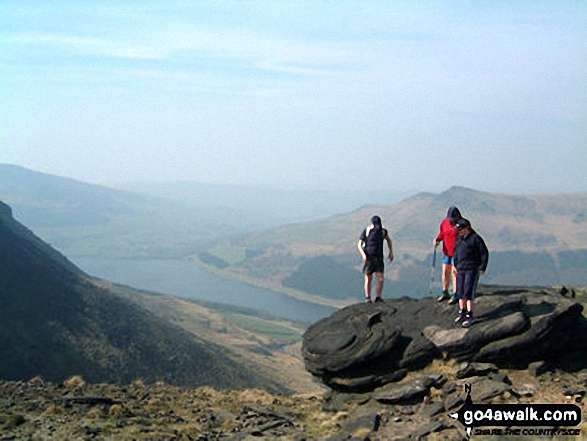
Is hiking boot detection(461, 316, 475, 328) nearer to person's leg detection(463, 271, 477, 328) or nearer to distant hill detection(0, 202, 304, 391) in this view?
person's leg detection(463, 271, 477, 328)

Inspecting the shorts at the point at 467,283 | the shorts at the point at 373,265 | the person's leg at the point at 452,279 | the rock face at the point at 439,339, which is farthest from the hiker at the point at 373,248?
the shorts at the point at 467,283

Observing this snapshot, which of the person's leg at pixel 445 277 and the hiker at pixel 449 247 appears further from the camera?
the person's leg at pixel 445 277

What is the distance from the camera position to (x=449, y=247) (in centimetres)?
2194

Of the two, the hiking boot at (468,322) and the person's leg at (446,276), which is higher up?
the person's leg at (446,276)

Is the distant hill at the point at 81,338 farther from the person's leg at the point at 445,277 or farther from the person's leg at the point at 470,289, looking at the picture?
the person's leg at the point at 470,289

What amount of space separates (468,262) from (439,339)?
295 cm

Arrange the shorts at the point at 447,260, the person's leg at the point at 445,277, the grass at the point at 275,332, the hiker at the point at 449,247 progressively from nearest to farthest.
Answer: the hiker at the point at 449,247 → the shorts at the point at 447,260 → the person's leg at the point at 445,277 → the grass at the point at 275,332

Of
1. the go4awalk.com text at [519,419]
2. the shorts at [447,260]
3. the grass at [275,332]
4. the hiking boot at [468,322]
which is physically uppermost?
the shorts at [447,260]

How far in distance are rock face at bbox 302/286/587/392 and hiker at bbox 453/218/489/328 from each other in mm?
927

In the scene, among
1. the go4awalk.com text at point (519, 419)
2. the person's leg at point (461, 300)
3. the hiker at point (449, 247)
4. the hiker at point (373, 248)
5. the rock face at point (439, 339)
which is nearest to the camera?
the go4awalk.com text at point (519, 419)

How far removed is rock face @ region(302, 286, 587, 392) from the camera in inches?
725

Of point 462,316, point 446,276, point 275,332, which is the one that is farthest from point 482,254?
point 275,332

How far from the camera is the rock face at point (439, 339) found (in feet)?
60.4

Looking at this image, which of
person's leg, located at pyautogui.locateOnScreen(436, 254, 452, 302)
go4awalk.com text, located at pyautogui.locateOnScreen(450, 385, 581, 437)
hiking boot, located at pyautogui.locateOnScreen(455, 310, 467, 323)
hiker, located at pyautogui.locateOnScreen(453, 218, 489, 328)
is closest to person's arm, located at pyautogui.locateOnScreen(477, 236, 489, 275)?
hiker, located at pyautogui.locateOnScreen(453, 218, 489, 328)
